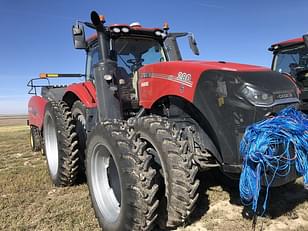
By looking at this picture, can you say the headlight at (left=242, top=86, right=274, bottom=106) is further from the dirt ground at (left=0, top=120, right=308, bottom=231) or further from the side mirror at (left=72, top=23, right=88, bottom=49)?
the side mirror at (left=72, top=23, right=88, bottom=49)

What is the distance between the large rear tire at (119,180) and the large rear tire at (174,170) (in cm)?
16

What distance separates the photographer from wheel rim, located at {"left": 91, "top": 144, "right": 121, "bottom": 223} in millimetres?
3834

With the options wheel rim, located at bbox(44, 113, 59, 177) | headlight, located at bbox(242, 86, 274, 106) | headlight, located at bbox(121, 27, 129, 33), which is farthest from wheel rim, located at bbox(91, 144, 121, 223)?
wheel rim, located at bbox(44, 113, 59, 177)

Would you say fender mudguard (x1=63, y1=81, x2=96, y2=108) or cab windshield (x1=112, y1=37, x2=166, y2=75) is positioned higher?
cab windshield (x1=112, y1=37, x2=166, y2=75)

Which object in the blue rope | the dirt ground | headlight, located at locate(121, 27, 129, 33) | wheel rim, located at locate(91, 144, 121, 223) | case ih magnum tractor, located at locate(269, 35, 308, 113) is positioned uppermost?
headlight, located at locate(121, 27, 129, 33)

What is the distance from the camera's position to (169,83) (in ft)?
12.4

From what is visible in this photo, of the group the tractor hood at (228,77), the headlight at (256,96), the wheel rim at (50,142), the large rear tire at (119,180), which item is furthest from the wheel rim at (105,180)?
the wheel rim at (50,142)

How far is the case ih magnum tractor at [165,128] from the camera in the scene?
3.14 m

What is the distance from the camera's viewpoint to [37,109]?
7840 mm

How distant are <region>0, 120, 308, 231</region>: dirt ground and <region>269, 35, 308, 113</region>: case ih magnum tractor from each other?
3.09 m

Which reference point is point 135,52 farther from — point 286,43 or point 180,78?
point 286,43

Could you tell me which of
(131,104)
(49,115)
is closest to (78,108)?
(49,115)

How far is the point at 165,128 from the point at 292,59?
19.1 feet

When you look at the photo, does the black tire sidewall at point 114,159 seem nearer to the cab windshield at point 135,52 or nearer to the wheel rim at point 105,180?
the wheel rim at point 105,180
